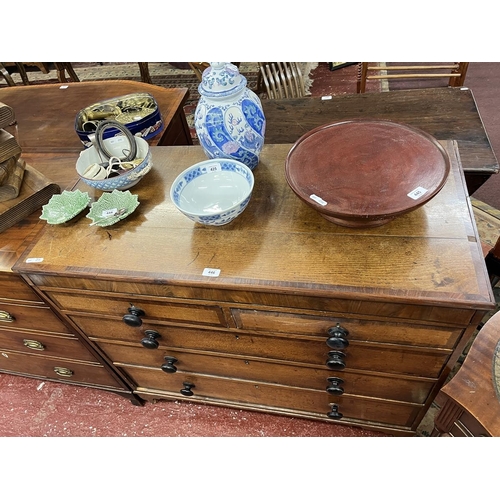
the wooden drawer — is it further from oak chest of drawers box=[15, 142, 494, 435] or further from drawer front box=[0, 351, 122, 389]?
drawer front box=[0, 351, 122, 389]

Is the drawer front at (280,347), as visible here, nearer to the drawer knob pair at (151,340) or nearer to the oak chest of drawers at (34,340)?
the drawer knob pair at (151,340)

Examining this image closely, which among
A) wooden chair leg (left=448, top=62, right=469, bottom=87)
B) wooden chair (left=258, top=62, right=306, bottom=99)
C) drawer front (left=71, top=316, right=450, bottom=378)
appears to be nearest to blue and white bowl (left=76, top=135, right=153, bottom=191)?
drawer front (left=71, top=316, right=450, bottom=378)

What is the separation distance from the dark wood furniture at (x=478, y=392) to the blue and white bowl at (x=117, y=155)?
2.96 feet

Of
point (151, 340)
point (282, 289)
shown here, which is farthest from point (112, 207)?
point (282, 289)

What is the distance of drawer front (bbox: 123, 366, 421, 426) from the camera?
3.97ft

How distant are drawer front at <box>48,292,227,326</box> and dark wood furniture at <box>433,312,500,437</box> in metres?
0.54

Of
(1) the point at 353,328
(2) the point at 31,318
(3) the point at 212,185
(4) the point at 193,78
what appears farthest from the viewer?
(4) the point at 193,78

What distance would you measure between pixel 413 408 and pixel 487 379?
410mm

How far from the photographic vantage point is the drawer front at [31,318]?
48.0 inches

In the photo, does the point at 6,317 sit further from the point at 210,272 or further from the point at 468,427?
the point at 468,427

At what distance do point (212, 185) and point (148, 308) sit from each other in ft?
1.20

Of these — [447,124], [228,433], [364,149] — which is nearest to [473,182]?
[447,124]

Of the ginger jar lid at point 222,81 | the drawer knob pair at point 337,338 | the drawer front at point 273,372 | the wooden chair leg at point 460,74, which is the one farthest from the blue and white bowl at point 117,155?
the wooden chair leg at point 460,74

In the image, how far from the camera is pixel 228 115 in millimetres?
943
